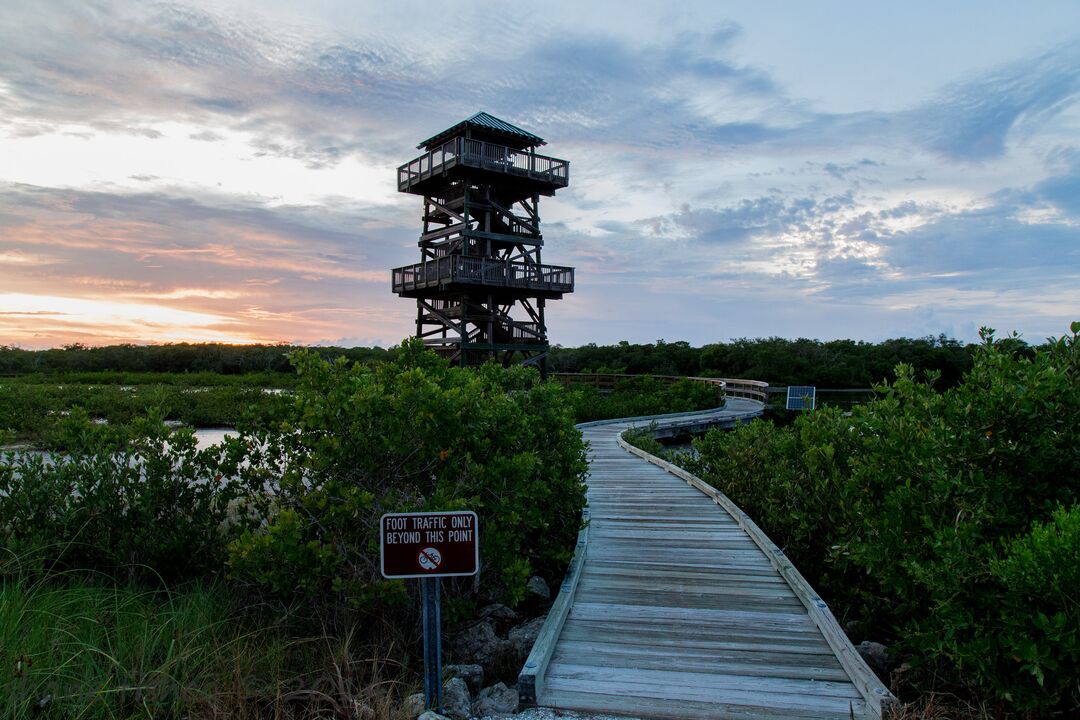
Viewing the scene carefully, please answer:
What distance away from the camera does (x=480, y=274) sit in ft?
76.9

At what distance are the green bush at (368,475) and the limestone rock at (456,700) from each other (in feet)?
2.36

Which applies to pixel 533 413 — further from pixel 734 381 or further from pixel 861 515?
pixel 734 381

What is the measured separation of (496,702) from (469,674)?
0.38 metres

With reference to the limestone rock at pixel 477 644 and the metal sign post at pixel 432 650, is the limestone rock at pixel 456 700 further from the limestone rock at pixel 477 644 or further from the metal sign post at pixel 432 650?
the limestone rock at pixel 477 644

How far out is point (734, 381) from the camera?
29562 mm

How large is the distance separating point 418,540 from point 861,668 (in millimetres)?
2991

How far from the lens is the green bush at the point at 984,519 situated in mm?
3500

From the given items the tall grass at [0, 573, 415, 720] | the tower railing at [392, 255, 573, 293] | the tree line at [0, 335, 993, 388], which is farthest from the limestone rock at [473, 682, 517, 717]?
the tree line at [0, 335, 993, 388]

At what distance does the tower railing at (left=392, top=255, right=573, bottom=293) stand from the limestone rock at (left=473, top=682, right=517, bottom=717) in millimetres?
19149

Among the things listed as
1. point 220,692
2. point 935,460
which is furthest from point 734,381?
point 220,692

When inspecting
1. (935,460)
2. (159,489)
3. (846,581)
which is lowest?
(846,581)

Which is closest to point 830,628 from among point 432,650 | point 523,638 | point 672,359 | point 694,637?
point 694,637

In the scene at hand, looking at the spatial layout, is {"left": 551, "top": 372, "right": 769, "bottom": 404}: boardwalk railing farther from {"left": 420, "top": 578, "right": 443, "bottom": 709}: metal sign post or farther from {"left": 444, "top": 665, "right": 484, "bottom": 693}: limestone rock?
{"left": 420, "top": 578, "right": 443, "bottom": 709}: metal sign post

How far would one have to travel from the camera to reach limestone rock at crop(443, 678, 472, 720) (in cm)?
406
